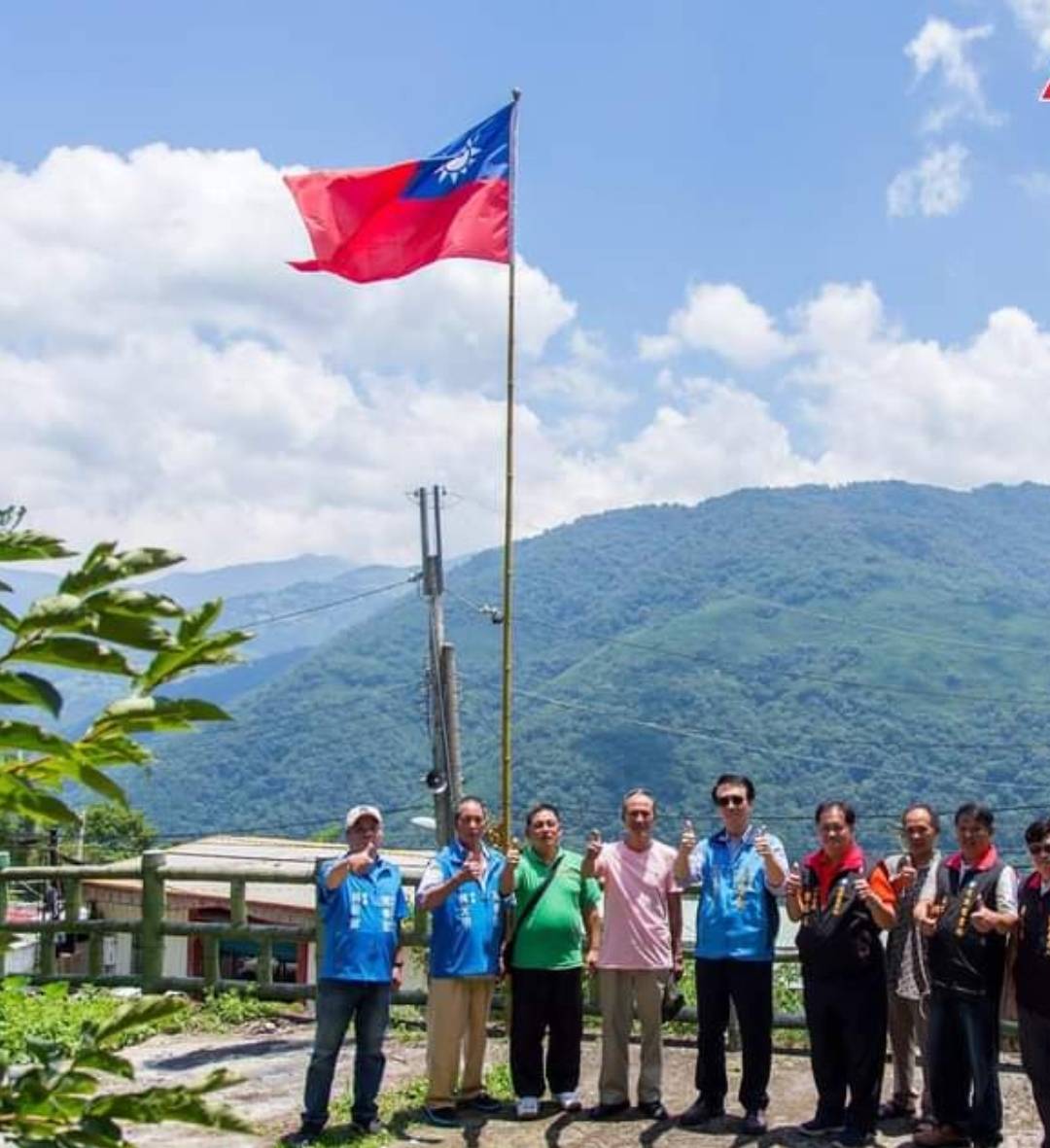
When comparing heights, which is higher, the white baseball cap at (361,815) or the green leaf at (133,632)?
the green leaf at (133,632)

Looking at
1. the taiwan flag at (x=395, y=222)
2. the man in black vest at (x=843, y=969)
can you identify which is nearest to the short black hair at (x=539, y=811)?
the man in black vest at (x=843, y=969)

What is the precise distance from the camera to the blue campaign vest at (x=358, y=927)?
634 centimetres

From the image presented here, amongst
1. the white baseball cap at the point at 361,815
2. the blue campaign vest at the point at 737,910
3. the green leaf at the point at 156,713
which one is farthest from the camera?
the white baseball cap at the point at 361,815

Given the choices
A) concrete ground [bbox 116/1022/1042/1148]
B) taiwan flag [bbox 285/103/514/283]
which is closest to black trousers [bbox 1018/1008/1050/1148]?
concrete ground [bbox 116/1022/1042/1148]

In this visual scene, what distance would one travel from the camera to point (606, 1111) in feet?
21.1

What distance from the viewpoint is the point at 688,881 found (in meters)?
6.56

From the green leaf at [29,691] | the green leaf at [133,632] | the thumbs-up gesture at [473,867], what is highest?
the green leaf at [133,632]

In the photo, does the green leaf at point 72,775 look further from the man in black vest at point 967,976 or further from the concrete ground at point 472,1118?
the man in black vest at point 967,976

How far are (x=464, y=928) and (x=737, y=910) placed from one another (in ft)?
4.25

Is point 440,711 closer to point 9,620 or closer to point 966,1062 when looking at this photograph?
point 966,1062

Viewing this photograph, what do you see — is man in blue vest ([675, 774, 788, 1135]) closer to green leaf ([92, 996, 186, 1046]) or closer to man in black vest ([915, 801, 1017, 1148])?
man in black vest ([915, 801, 1017, 1148])

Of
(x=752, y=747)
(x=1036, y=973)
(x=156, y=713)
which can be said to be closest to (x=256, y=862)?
(x=1036, y=973)

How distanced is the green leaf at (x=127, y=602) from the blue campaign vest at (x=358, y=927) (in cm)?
538

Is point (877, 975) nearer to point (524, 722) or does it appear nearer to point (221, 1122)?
point (221, 1122)
